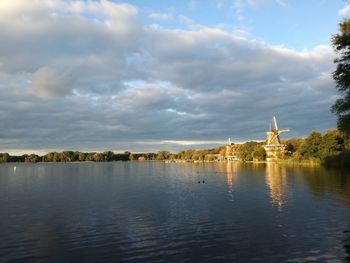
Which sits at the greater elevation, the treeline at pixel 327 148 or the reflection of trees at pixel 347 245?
the treeline at pixel 327 148

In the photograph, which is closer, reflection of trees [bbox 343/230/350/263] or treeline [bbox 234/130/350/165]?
reflection of trees [bbox 343/230/350/263]

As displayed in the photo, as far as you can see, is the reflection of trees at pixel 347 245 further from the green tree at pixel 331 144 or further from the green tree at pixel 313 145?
the green tree at pixel 313 145

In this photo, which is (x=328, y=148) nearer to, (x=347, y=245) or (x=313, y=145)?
(x=313, y=145)

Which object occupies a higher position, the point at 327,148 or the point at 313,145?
the point at 313,145

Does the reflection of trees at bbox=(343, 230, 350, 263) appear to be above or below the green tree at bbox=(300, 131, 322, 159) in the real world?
below

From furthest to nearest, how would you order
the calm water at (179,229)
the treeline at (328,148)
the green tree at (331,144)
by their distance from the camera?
the green tree at (331,144) < the treeline at (328,148) < the calm water at (179,229)

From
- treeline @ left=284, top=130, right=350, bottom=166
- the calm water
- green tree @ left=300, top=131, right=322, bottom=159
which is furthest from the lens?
green tree @ left=300, top=131, right=322, bottom=159

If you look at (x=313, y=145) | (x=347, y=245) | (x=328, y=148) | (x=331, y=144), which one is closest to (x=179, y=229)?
(x=347, y=245)

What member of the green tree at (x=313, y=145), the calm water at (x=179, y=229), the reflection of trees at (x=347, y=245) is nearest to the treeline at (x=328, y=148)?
the green tree at (x=313, y=145)

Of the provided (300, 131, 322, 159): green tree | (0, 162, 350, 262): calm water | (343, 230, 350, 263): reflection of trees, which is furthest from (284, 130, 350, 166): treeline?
(343, 230, 350, 263): reflection of trees

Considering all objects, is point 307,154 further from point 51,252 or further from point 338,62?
point 51,252

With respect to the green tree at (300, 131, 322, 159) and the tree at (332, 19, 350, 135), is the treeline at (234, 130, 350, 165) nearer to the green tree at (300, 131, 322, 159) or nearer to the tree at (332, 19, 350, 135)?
the green tree at (300, 131, 322, 159)

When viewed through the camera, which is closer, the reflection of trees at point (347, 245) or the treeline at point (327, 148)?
the reflection of trees at point (347, 245)

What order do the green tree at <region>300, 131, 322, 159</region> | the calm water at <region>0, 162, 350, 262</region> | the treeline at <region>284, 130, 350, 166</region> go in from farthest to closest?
the green tree at <region>300, 131, 322, 159</region> → the treeline at <region>284, 130, 350, 166</region> → the calm water at <region>0, 162, 350, 262</region>
